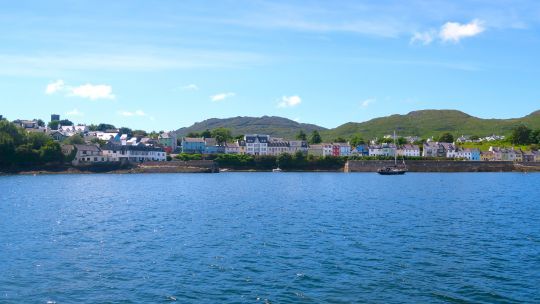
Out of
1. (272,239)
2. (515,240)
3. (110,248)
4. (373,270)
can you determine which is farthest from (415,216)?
(110,248)

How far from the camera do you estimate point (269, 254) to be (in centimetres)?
2883

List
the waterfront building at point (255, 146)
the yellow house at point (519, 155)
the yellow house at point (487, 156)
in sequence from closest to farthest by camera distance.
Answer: the yellow house at point (519, 155) → the waterfront building at point (255, 146) → the yellow house at point (487, 156)

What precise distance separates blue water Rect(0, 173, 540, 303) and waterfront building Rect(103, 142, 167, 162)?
99.4 m

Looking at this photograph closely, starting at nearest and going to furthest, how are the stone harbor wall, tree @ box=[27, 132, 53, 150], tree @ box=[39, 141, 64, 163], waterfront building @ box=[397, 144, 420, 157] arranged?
tree @ box=[39, 141, 64, 163] < tree @ box=[27, 132, 53, 150] < the stone harbor wall < waterfront building @ box=[397, 144, 420, 157]

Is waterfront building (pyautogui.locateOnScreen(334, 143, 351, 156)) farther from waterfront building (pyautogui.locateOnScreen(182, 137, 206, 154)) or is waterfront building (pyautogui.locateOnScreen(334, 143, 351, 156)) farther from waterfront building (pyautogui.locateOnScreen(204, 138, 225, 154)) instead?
waterfront building (pyautogui.locateOnScreen(182, 137, 206, 154))

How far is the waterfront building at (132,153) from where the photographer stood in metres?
150

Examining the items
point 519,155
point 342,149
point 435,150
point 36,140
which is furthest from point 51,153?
point 519,155

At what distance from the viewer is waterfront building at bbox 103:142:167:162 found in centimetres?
14988

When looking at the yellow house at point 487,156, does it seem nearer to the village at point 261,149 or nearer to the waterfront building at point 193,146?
the village at point 261,149

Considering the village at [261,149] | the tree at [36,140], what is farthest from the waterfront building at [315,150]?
the tree at [36,140]

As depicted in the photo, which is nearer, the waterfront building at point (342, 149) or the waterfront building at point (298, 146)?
the waterfront building at point (298, 146)

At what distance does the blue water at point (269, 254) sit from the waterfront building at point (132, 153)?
99.4 meters

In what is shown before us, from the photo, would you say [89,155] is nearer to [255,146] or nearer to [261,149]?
[255,146]

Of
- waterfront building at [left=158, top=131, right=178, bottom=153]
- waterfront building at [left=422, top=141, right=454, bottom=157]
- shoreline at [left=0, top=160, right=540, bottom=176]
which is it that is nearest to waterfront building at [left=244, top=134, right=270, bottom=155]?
waterfront building at [left=158, top=131, right=178, bottom=153]
